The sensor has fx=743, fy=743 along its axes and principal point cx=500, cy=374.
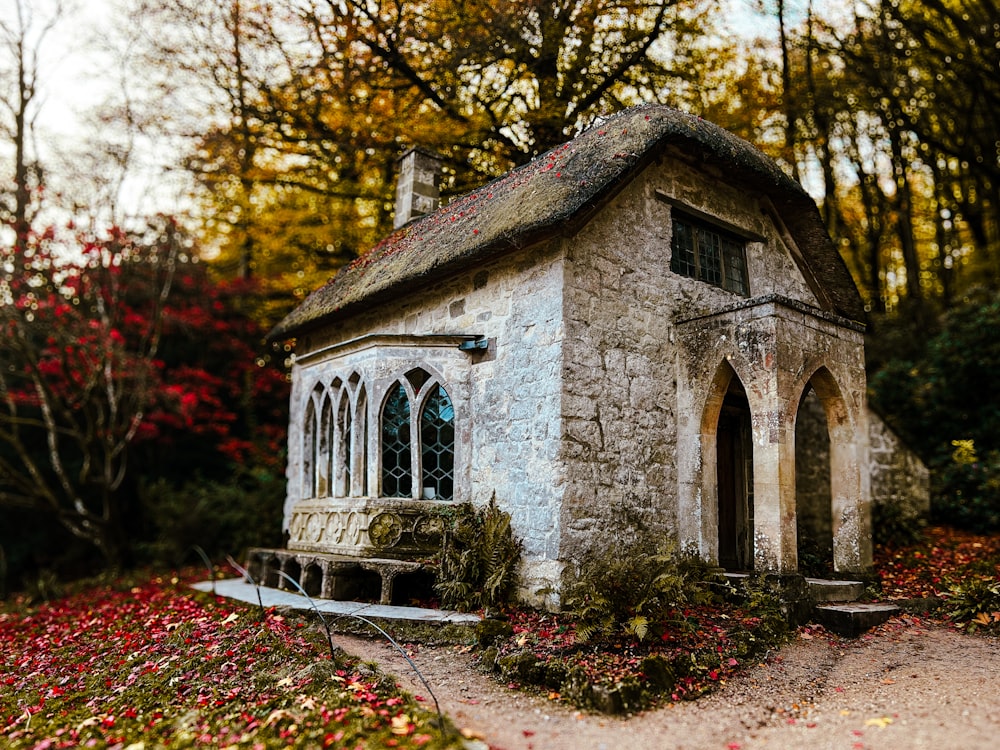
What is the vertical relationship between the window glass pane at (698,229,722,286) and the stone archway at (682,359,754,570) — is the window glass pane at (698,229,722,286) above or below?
above

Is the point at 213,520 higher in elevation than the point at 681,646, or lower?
higher

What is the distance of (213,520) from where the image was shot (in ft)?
43.6

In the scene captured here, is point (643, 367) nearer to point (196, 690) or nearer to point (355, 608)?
point (355, 608)

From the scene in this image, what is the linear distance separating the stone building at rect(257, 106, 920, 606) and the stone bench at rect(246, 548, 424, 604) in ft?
0.12

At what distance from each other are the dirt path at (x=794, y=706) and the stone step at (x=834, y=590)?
0.78 m

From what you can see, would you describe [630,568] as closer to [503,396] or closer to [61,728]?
[503,396]

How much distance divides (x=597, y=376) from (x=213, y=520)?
8.82 metres

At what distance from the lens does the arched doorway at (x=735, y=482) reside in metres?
9.15

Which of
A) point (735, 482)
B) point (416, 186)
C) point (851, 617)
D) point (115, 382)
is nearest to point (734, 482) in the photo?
point (735, 482)

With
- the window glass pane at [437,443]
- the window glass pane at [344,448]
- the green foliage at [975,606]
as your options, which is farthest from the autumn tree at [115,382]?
the green foliage at [975,606]

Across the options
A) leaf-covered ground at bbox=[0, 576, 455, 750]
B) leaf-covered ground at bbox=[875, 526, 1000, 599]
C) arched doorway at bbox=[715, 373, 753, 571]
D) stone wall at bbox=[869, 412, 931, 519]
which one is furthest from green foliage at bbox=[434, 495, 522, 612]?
stone wall at bbox=[869, 412, 931, 519]

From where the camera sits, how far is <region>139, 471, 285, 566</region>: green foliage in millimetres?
13031

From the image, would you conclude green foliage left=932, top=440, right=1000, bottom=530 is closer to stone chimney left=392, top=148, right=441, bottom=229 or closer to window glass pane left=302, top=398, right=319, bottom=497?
stone chimney left=392, top=148, right=441, bottom=229

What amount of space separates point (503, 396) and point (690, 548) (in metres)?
2.56
